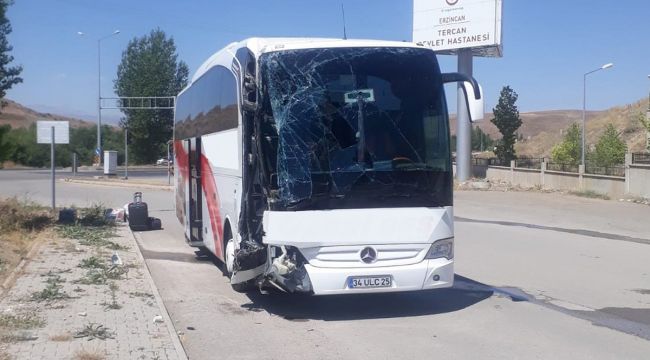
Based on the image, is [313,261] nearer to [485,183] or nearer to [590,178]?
[590,178]

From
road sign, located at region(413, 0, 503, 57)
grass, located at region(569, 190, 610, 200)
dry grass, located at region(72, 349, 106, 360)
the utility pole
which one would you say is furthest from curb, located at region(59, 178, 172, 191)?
dry grass, located at region(72, 349, 106, 360)

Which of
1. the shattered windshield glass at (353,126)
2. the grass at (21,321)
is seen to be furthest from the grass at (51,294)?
the shattered windshield glass at (353,126)

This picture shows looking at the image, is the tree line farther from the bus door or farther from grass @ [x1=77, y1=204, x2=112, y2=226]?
the bus door

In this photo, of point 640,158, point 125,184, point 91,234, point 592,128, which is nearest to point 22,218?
point 91,234

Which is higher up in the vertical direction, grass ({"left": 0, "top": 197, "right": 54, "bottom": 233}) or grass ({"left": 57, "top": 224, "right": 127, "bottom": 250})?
grass ({"left": 0, "top": 197, "right": 54, "bottom": 233})

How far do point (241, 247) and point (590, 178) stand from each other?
30.3 meters

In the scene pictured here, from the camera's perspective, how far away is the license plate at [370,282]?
8.69 m

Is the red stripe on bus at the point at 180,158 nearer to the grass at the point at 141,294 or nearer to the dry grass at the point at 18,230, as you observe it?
the dry grass at the point at 18,230

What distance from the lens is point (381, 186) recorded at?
8859 millimetres

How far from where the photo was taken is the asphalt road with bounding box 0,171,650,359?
7.59 m

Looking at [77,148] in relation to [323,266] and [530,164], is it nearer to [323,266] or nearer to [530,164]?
[530,164]

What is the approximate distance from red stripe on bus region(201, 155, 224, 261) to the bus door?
49 cm

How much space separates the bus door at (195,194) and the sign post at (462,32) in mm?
28861

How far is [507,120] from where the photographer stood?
2357 inches
